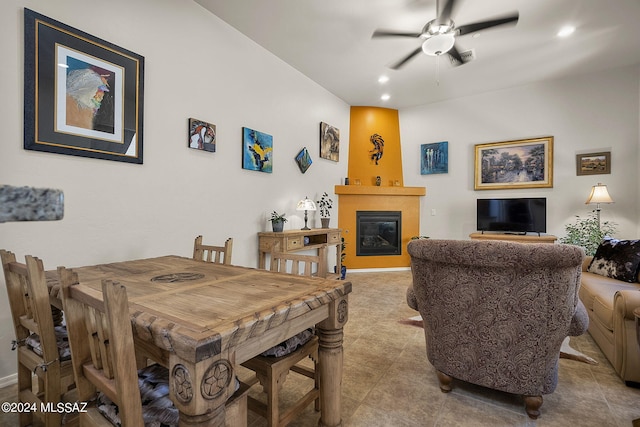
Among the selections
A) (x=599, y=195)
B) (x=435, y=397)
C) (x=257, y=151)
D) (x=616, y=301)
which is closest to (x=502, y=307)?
(x=435, y=397)

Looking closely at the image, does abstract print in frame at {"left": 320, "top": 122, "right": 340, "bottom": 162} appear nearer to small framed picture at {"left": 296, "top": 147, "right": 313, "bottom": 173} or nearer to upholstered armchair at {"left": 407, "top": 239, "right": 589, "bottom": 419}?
small framed picture at {"left": 296, "top": 147, "right": 313, "bottom": 173}

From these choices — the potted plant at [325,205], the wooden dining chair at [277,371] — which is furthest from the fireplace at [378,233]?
the wooden dining chair at [277,371]

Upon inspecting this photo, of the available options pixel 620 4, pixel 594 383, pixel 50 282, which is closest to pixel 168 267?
pixel 50 282

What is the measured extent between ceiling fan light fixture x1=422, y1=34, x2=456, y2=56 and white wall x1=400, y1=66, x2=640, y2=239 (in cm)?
295

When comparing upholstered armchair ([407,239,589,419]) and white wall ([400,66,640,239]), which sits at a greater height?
white wall ([400,66,640,239])

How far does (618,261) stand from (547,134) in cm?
274

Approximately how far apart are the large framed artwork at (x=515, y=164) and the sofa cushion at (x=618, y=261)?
2061mm

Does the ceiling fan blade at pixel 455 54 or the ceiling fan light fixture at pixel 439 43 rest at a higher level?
the ceiling fan blade at pixel 455 54

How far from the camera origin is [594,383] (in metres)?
1.83

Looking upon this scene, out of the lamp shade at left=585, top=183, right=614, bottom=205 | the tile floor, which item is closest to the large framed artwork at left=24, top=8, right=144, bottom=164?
the tile floor

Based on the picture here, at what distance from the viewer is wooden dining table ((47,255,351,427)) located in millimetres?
804

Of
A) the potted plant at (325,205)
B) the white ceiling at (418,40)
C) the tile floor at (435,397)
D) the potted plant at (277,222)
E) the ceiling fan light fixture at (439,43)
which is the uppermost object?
the white ceiling at (418,40)

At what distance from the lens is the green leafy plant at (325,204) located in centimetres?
478

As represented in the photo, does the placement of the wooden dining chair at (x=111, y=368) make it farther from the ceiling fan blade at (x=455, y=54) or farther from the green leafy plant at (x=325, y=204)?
the green leafy plant at (x=325, y=204)
